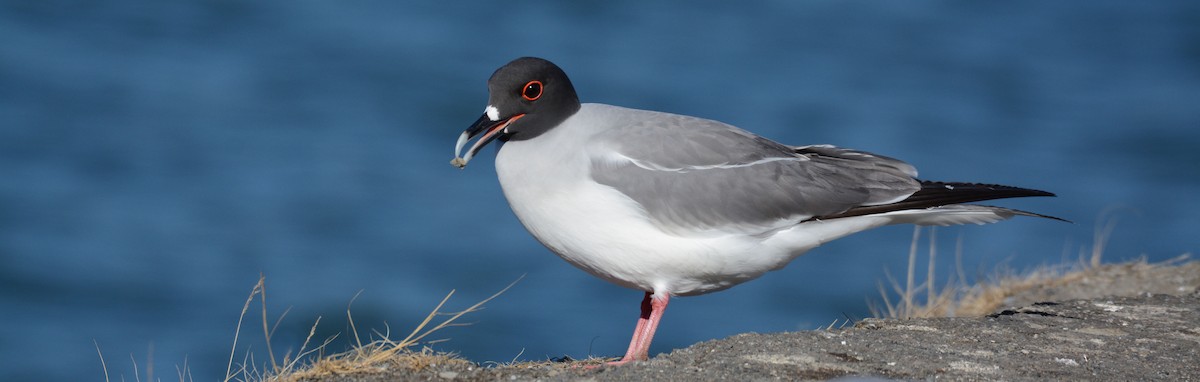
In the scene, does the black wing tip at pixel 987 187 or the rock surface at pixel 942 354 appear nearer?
the rock surface at pixel 942 354

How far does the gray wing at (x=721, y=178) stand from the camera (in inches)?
225

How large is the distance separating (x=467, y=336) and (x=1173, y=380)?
460 inches

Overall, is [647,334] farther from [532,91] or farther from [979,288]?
[979,288]

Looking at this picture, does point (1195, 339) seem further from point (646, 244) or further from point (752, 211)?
point (646, 244)

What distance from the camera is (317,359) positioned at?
17.9ft

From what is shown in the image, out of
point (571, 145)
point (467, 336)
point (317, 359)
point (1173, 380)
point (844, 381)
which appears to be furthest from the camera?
point (467, 336)

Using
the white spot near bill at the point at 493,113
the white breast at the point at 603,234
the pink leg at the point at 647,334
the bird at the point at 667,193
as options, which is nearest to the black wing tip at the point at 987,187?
the bird at the point at 667,193

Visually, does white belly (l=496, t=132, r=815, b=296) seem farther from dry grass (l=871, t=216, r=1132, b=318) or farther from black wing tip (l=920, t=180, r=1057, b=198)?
dry grass (l=871, t=216, r=1132, b=318)

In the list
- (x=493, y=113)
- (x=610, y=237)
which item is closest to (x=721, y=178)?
(x=610, y=237)

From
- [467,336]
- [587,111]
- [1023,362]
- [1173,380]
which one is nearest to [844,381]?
[1023,362]

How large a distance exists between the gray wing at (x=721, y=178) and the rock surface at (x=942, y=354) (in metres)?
0.55

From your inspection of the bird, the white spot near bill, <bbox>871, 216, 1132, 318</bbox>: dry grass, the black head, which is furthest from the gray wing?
<bbox>871, 216, 1132, 318</bbox>: dry grass

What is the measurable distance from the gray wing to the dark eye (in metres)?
0.36

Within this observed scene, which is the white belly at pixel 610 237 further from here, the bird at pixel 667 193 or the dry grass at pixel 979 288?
the dry grass at pixel 979 288
